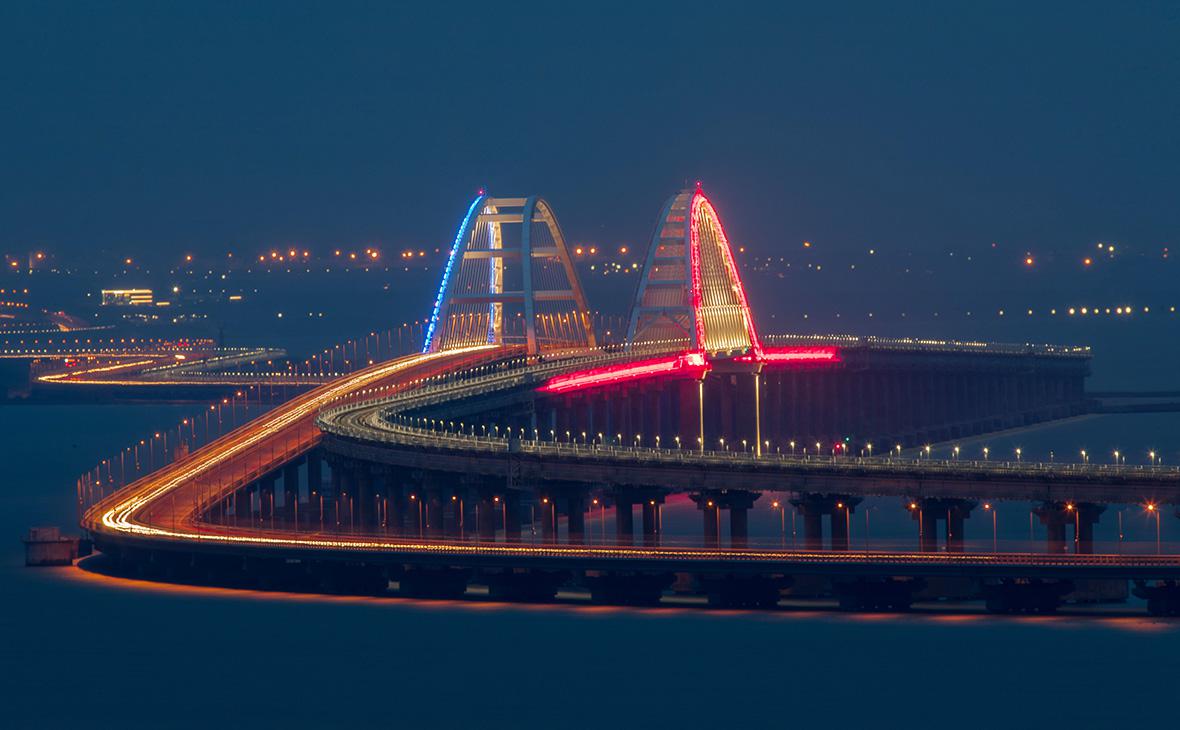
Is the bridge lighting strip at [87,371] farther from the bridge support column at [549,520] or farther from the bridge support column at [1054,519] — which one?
the bridge support column at [1054,519]

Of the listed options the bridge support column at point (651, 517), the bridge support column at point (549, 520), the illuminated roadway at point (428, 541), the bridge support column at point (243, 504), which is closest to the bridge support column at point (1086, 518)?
the illuminated roadway at point (428, 541)

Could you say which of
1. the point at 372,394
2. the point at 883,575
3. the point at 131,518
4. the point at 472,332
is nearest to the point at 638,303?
the point at 472,332

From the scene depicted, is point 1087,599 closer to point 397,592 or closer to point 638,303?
point 397,592

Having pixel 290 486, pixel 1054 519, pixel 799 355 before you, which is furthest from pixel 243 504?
pixel 799 355

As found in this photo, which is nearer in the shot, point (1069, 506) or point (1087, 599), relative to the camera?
point (1087, 599)

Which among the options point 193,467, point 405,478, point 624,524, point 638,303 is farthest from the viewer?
point 638,303

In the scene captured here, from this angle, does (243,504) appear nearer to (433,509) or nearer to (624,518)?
(433,509)

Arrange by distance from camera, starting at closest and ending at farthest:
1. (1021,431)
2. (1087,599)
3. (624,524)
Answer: (1087,599)
(624,524)
(1021,431)

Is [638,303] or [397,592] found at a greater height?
[638,303]
